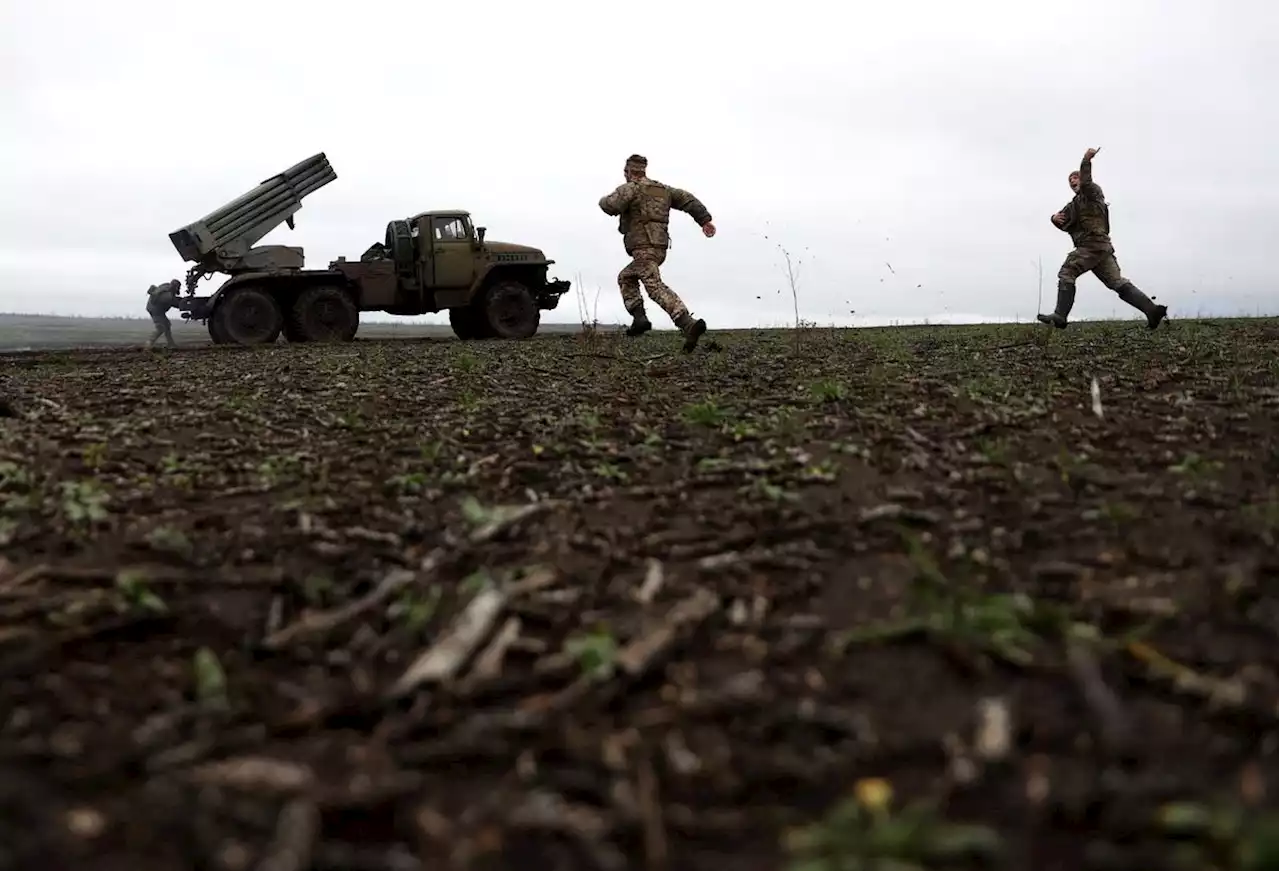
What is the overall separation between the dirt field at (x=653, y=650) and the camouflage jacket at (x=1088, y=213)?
381 inches

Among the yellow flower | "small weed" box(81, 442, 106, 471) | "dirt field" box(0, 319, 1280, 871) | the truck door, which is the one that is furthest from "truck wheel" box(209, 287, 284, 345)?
the yellow flower

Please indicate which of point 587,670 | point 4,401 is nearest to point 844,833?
point 587,670

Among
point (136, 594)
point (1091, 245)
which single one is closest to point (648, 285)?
point (1091, 245)

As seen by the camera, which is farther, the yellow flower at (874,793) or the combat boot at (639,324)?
the combat boot at (639,324)

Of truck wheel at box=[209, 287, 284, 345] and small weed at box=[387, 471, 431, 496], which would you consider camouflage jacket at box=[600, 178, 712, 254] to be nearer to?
truck wheel at box=[209, 287, 284, 345]

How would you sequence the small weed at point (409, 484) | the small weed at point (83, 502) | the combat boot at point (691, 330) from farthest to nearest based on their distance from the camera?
the combat boot at point (691, 330) < the small weed at point (409, 484) < the small weed at point (83, 502)

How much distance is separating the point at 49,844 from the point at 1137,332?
1438 centimetres

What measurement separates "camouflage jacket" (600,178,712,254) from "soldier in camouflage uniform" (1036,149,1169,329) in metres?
5.91

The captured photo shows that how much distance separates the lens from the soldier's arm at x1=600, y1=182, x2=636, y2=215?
12.8 metres

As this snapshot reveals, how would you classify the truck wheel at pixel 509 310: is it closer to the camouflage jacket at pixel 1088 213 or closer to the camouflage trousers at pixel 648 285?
the camouflage trousers at pixel 648 285

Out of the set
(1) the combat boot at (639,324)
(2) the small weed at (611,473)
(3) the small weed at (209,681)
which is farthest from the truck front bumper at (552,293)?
(3) the small weed at (209,681)

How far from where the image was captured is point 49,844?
183cm

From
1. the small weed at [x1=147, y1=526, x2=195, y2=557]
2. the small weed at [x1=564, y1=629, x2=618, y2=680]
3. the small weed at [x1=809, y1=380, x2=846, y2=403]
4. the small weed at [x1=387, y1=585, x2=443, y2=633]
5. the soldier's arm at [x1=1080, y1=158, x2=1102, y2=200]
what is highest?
the soldier's arm at [x1=1080, y1=158, x2=1102, y2=200]

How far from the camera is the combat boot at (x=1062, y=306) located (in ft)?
46.3
